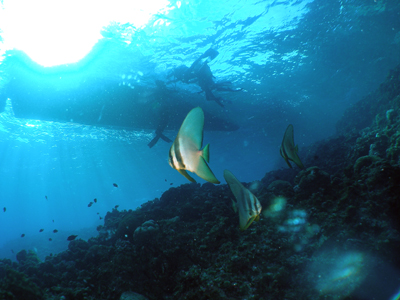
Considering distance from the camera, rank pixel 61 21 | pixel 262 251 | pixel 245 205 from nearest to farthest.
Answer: pixel 245 205, pixel 262 251, pixel 61 21

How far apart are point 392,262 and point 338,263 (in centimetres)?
69

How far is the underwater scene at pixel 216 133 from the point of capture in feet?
9.69

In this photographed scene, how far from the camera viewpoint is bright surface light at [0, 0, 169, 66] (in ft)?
29.8

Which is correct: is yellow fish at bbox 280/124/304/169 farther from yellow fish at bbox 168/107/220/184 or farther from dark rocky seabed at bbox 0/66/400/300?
dark rocky seabed at bbox 0/66/400/300

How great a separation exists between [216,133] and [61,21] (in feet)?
65.1

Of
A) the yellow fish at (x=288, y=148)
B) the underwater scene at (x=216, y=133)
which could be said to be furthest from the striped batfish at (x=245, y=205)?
the yellow fish at (x=288, y=148)

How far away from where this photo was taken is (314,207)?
12.7 feet

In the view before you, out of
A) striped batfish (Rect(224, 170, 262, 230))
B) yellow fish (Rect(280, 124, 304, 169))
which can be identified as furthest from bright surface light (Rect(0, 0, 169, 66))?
striped batfish (Rect(224, 170, 262, 230))

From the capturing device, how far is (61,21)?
986 cm

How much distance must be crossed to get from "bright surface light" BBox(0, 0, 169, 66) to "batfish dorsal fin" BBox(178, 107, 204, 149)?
10709 millimetres

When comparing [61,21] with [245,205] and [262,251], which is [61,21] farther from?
[262,251]

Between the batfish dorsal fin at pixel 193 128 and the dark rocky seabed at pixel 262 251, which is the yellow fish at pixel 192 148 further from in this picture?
the dark rocky seabed at pixel 262 251

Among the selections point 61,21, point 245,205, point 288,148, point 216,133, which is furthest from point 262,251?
point 216,133

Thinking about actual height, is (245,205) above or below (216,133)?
below
